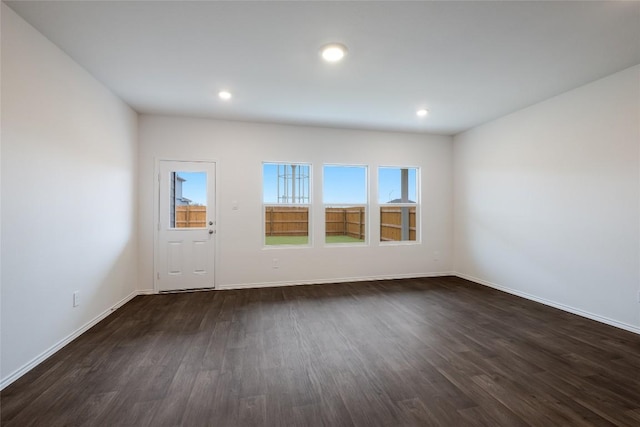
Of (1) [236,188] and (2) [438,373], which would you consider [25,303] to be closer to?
(1) [236,188]

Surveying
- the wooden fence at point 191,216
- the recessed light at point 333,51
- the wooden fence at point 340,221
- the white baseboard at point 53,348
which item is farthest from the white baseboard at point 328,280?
the recessed light at point 333,51

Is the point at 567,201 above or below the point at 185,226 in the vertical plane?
above

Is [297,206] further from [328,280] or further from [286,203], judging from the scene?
[328,280]

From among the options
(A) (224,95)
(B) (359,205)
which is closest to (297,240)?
(B) (359,205)

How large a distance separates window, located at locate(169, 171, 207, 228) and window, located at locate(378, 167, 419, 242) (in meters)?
2.95

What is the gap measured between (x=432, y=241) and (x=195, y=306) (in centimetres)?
406

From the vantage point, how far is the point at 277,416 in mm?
1624

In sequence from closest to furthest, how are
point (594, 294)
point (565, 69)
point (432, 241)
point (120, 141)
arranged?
point (565, 69)
point (594, 294)
point (120, 141)
point (432, 241)

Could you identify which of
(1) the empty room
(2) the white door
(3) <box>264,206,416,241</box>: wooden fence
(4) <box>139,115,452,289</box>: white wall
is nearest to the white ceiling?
(1) the empty room

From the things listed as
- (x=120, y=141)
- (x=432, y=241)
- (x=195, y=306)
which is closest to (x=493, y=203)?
(x=432, y=241)

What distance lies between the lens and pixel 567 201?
3.34 metres

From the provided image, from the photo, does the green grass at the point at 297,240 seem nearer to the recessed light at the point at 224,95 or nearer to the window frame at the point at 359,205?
the window frame at the point at 359,205

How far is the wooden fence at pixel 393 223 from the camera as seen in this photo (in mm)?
5012

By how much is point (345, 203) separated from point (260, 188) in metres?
1.47
